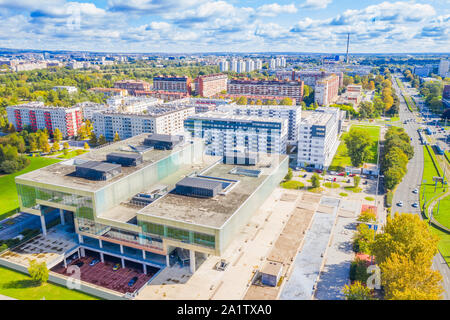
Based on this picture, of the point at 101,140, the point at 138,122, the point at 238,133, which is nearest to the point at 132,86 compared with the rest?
the point at 101,140

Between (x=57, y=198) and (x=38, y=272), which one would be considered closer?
(x=38, y=272)

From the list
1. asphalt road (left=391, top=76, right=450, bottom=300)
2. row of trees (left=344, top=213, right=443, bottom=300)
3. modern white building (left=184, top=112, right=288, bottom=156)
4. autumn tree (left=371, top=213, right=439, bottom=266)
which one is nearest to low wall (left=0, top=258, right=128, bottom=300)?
row of trees (left=344, top=213, right=443, bottom=300)

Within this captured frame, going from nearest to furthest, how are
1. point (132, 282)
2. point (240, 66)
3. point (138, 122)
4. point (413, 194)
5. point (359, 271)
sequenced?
point (359, 271) → point (132, 282) → point (413, 194) → point (138, 122) → point (240, 66)

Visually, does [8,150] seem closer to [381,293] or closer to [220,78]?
[381,293]

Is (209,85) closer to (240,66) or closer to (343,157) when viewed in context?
(343,157)

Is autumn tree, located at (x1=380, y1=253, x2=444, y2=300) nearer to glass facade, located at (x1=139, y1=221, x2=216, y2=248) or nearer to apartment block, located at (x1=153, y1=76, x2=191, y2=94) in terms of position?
glass facade, located at (x1=139, y1=221, x2=216, y2=248)

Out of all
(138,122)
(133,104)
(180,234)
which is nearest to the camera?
(180,234)
